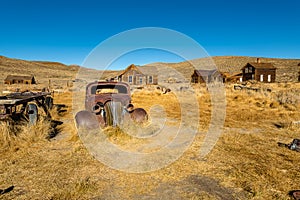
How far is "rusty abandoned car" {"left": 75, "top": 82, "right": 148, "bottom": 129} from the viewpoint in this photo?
23.6ft

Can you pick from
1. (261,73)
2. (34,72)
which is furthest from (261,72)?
(34,72)

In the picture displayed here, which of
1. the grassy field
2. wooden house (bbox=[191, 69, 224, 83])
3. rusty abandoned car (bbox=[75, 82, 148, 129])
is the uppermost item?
wooden house (bbox=[191, 69, 224, 83])

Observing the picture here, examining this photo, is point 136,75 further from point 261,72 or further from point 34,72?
point 34,72

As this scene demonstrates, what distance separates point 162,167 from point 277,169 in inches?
89.9

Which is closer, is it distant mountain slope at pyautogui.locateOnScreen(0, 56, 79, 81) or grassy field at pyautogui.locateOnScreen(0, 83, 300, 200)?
grassy field at pyautogui.locateOnScreen(0, 83, 300, 200)

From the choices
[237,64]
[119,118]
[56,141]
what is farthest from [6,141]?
[237,64]

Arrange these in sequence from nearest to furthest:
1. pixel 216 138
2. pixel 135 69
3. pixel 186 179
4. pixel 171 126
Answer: pixel 186 179
pixel 216 138
pixel 171 126
pixel 135 69

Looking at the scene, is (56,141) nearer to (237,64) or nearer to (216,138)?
(216,138)

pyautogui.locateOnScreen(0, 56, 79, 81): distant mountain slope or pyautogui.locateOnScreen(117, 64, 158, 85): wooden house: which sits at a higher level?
pyautogui.locateOnScreen(0, 56, 79, 81): distant mountain slope

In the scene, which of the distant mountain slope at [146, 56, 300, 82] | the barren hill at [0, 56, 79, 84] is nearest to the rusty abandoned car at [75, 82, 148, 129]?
the distant mountain slope at [146, 56, 300, 82]

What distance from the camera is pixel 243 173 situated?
4449 millimetres

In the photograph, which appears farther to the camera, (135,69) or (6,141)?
(135,69)

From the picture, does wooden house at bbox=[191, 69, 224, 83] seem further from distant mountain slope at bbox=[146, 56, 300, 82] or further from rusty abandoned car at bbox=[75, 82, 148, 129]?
rusty abandoned car at bbox=[75, 82, 148, 129]

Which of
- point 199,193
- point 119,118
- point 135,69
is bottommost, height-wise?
point 199,193
